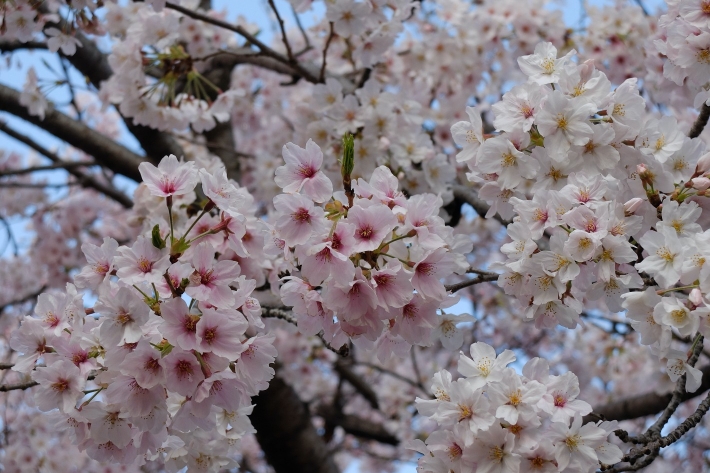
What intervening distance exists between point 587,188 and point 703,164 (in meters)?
0.31

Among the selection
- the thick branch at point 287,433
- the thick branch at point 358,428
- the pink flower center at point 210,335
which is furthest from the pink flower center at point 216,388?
the thick branch at point 358,428

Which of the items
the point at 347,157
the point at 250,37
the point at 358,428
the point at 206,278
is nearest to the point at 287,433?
the point at 358,428

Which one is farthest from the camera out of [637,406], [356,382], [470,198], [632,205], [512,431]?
[356,382]

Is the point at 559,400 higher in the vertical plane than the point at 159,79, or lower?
lower

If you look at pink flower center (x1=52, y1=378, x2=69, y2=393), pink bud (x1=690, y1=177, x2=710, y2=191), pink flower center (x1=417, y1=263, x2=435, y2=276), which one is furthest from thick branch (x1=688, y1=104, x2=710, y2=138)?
pink flower center (x1=52, y1=378, x2=69, y2=393)

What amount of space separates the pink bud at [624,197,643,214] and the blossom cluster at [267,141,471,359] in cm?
37

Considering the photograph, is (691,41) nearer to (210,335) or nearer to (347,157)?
(347,157)

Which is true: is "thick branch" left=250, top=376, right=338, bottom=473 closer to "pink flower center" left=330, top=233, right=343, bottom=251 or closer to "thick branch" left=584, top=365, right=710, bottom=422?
"thick branch" left=584, top=365, right=710, bottom=422

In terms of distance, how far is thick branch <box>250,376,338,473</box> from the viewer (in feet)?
12.4

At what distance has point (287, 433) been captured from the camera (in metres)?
3.86

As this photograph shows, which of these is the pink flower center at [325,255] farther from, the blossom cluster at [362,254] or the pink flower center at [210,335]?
the pink flower center at [210,335]

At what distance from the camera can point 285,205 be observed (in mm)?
1517

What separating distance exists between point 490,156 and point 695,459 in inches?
185

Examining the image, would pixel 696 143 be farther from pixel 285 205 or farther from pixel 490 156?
pixel 285 205
